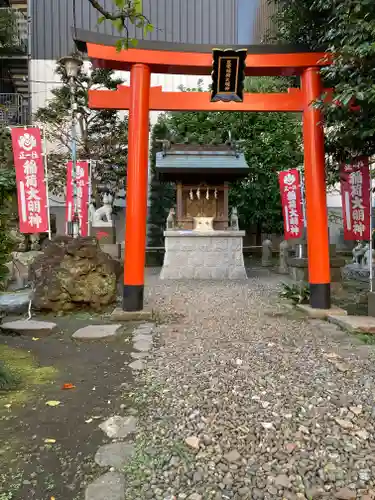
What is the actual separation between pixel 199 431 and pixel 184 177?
1162 centimetres

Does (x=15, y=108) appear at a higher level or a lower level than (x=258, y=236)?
higher

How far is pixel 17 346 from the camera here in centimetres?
471

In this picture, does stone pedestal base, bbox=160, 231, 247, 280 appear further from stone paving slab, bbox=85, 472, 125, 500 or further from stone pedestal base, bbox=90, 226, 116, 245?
stone paving slab, bbox=85, 472, 125, 500

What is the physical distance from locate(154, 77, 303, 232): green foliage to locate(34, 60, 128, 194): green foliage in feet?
7.51

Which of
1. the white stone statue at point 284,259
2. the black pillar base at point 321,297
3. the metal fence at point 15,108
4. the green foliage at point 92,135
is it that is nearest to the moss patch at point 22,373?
the black pillar base at point 321,297

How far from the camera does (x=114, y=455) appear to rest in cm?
231

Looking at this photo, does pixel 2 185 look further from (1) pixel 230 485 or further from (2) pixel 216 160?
(2) pixel 216 160

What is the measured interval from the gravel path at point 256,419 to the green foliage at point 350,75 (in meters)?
2.56

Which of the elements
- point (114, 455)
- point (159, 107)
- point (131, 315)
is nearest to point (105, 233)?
point (159, 107)

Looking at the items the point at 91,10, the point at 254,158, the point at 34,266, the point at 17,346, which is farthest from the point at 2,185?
the point at 91,10

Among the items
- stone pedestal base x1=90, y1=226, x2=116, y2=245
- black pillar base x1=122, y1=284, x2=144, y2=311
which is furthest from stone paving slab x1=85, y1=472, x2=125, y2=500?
stone pedestal base x1=90, y1=226, x2=116, y2=245

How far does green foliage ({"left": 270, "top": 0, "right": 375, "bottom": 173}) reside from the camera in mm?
4695

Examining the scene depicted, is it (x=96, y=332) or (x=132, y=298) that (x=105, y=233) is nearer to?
(x=132, y=298)

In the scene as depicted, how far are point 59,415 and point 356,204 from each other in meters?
7.42
